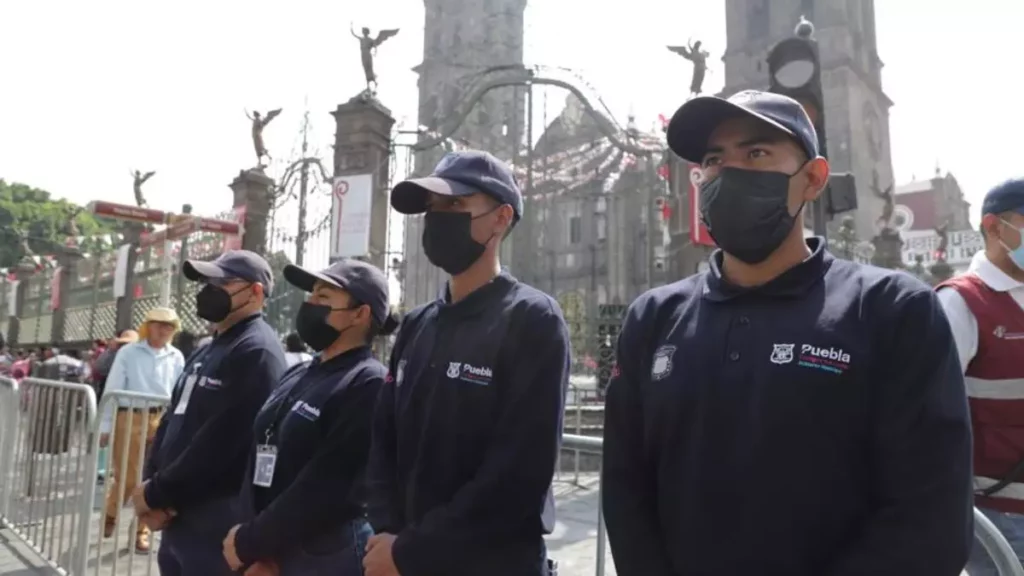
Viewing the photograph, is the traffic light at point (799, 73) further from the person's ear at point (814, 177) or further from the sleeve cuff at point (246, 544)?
the sleeve cuff at point (246, 544)

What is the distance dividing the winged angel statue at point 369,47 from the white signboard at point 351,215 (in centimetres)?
158

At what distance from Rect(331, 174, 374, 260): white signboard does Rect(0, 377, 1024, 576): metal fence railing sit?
4772mm

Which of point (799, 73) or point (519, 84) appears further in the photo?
point (519, 84)

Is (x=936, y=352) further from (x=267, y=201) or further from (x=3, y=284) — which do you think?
(x=3, y=284)

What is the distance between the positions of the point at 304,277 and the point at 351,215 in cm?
789

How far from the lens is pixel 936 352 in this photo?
53.2 inches

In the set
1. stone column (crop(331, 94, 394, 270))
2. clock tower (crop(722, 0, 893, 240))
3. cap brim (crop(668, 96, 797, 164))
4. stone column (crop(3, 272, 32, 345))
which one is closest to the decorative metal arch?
stone column (crop(331, 94, 394, 270))

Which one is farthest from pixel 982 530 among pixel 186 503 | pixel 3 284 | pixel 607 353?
pixel 3 284

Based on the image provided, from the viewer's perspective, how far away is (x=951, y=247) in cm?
3631

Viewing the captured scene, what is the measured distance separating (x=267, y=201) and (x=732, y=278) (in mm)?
12284

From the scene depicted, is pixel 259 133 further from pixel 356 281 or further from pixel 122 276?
pixel 356 281

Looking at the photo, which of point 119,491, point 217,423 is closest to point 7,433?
point 119,491

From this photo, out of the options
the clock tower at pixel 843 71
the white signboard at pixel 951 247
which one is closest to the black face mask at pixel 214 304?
the white signboard at pixel 951 247

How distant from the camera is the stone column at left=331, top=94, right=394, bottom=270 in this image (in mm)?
10836
